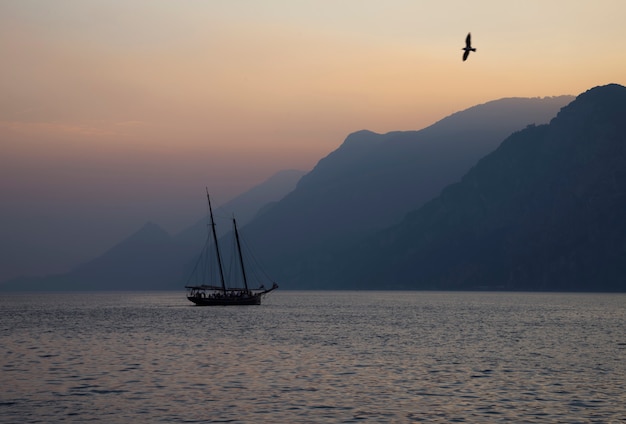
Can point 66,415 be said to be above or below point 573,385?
above

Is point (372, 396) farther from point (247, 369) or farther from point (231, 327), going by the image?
point (231, 327)

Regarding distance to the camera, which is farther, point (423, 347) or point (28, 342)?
point (28, 342)

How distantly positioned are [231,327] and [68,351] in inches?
1680

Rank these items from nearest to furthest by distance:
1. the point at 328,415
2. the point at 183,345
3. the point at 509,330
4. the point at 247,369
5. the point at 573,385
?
the point at 328,415
the point at 573,385
the point at 247,369
the point at 183,345
the point at 509,330

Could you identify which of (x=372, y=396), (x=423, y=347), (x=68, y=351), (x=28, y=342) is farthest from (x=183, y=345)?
(x=372, y=396)

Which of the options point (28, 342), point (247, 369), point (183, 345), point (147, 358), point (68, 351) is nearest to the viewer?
point (247, 369)

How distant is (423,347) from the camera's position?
285ft

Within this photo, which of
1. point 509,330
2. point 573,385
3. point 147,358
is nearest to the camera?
point 573,385

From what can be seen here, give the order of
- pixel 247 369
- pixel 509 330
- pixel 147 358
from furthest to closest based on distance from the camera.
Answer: pixel 509 330 < pixel 147 358 < pixel 247 369

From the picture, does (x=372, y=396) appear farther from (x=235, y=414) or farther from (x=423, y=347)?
(x=423, y=347)

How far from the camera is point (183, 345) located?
293 feet

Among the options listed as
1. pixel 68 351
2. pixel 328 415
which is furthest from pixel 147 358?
pixel 328 415

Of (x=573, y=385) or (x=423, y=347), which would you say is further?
(x=423, y=347)

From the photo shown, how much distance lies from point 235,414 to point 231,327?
3111 inches
